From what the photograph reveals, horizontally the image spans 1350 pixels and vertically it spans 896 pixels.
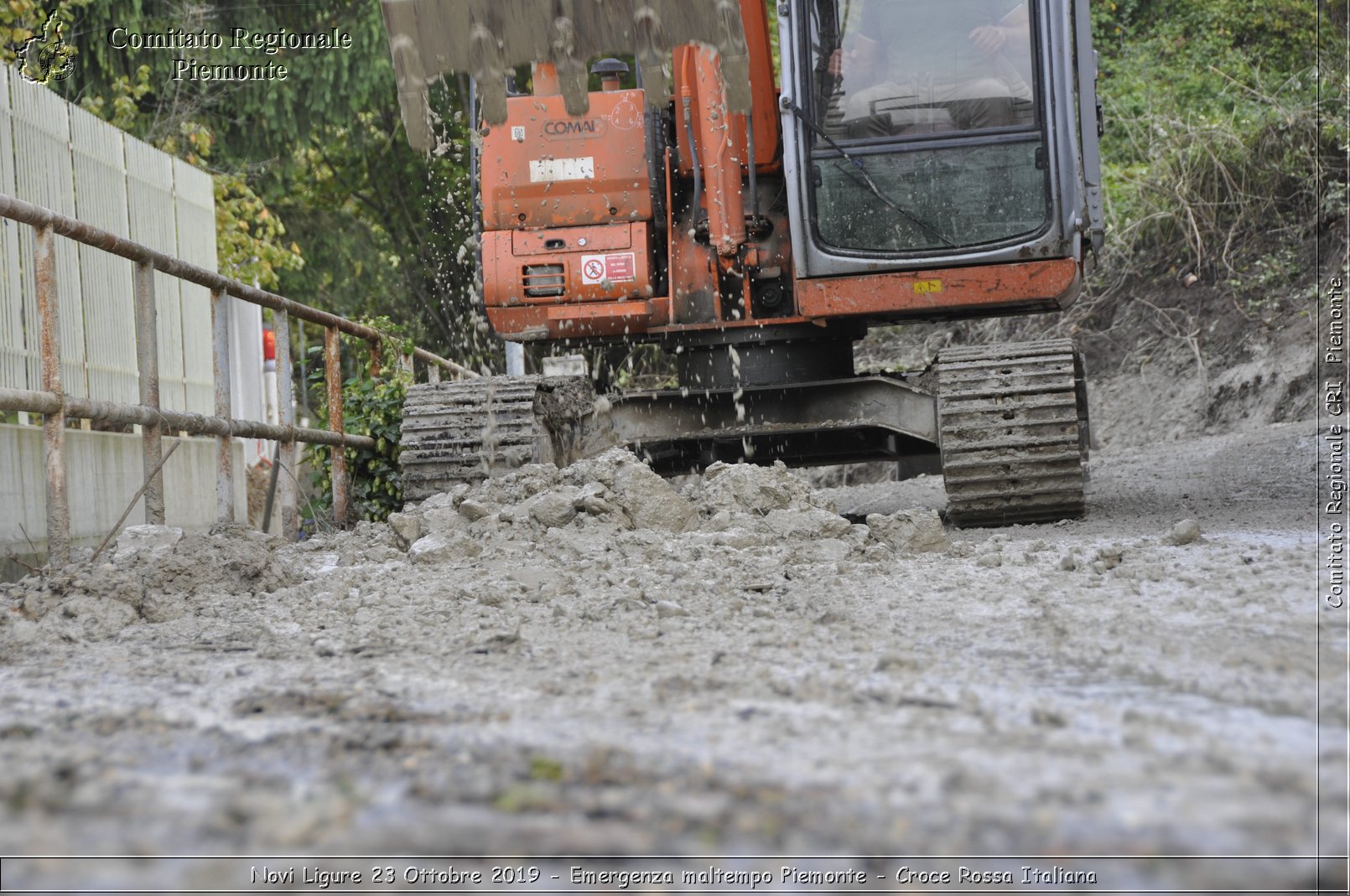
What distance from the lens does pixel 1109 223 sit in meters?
14.1

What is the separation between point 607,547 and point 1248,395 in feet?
26.9

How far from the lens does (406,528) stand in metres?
5.89

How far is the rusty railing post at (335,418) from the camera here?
790cm

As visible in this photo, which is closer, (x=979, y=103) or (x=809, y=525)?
(x=809, y=525)

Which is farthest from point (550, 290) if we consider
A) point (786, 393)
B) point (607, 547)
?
point (607, 547)

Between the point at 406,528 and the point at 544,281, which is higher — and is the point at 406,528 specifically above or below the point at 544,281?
below

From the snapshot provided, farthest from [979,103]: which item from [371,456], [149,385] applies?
[371,456]

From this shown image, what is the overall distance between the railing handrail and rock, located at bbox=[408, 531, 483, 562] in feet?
5.26

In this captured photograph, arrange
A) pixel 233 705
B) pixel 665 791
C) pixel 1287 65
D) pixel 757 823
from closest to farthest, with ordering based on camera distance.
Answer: pixel 757 823 < pixel 665 791 < pixel 233 705 < pixel 1287 65

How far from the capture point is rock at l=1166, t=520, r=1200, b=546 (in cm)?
491

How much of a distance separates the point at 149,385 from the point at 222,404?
2.07 ft

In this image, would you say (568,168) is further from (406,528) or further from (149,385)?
(149,385)

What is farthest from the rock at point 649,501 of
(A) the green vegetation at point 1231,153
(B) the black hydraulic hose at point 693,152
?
(A) the green vegetation at point 1231,153

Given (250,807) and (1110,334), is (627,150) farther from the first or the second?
(1110,334)
